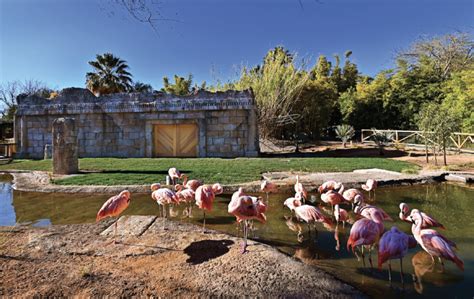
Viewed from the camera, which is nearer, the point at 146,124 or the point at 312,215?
the point at 312,215

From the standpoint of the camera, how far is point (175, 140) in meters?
15.6

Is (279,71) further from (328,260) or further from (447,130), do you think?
(328,260)

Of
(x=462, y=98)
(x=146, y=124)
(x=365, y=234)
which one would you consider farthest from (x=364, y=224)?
(x=462, y=98)

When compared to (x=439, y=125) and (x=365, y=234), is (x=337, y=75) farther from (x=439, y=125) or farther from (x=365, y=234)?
(x=365, y=234)

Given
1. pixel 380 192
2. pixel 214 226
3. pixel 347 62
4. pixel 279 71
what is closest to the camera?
pixel 214 226

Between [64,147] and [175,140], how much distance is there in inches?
270

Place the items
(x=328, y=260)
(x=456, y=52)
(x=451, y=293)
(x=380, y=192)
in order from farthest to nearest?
(x=456, y=52) < (x=380, y=192) < (x=328, y=260) < (x=451, y=293)

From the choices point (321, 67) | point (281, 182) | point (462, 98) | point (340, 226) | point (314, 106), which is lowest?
point (340, 226)

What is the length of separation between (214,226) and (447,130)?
1023 cm

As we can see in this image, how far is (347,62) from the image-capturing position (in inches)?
1280

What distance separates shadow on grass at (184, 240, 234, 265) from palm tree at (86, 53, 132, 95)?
26.7 metres

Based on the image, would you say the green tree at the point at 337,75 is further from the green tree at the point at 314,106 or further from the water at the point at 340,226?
the water at the point at 340,226

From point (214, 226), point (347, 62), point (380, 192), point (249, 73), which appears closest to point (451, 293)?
point (214, 226)

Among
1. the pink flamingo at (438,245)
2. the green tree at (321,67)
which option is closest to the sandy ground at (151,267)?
the pink flamingo at (438,245)
